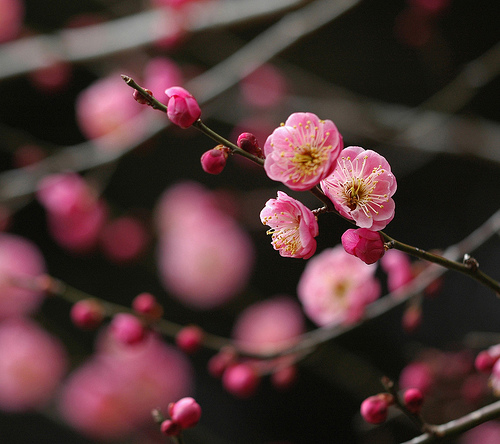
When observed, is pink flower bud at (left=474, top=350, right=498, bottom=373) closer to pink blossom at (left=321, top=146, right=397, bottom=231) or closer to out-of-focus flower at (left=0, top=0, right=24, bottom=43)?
pink blossom at (left=321, top=146, right=397, bottom=231)

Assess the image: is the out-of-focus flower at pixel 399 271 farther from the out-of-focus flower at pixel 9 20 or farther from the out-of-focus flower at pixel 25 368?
the out-of-focus flower at pixel 9 20

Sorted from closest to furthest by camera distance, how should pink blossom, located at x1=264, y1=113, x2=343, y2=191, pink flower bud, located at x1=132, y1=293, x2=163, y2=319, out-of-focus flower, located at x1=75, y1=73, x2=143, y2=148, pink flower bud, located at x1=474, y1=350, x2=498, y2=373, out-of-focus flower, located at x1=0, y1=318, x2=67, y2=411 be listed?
pink blossom, located at x1=264, y1=113, x2=343, y2=191
pink flower bud, located at x1=474, y1=350, x2=498, y2=373
pink flower bud, located at x1=132, y1=293, x2=163, y2=319
out-of-focus flower, located at x1=75, y1=73, x2=143, y2=148
out-of-focus flower, located at x1=0, y1=318, x2=67, y2=411

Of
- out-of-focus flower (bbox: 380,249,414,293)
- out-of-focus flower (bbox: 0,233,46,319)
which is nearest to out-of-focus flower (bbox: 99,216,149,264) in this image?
out-of-focus flower (bbox: 0,233,46,319)

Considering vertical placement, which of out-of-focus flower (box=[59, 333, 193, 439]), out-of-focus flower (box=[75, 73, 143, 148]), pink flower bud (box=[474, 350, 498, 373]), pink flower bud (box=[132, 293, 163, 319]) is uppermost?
out-of-focus flower (box=[75, 73, 143, 148])

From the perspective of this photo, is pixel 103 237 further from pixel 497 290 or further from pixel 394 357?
pixel 497 290

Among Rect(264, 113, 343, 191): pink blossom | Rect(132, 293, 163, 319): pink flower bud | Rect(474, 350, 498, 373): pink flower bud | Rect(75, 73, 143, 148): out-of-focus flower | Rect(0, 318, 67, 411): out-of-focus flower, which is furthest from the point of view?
Rect(0, 318, 67, 411): out-of-focus flower

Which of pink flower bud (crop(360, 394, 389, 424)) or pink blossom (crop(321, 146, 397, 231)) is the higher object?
pink blossom (crop(321, 146, 397, 231))
